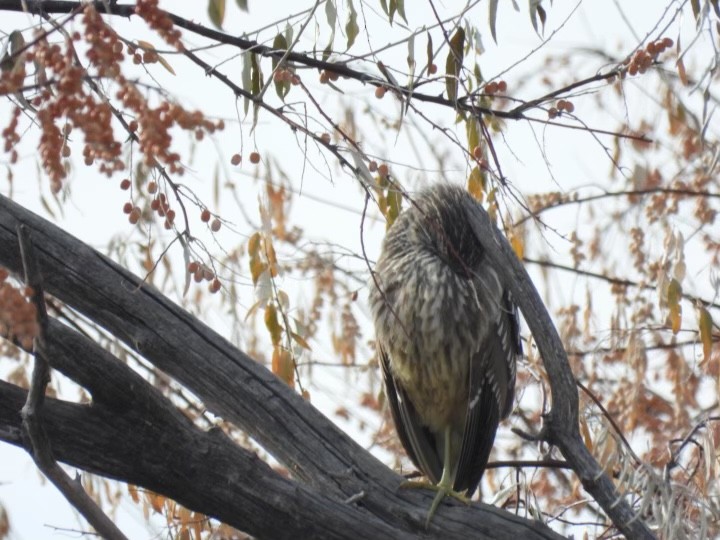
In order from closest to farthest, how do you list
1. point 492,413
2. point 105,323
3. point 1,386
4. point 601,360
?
point 1,386 → point 105,323 → point 492,413 → point 601,360

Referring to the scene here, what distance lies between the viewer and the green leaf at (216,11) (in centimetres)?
266

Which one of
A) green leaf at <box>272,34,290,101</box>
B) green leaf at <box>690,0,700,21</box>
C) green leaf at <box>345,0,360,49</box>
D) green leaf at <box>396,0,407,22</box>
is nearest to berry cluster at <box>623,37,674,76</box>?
green leaf at <box>690,0,700,21</box>

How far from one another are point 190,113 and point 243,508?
111 cm

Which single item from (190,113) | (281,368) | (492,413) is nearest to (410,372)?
(492,413)

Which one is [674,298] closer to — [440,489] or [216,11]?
[440,489]

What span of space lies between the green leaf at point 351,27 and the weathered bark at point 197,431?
0.75 meters

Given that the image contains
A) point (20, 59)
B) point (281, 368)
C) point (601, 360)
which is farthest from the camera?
point (601, 360)

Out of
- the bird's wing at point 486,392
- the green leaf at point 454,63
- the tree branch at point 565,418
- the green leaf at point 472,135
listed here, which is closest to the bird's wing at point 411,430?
the bird's wing at point 486,392

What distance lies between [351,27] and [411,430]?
1818 mm

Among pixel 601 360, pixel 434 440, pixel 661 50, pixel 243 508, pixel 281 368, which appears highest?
pixel 601 360

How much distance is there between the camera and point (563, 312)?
536cm

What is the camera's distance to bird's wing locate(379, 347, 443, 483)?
4.27 meters

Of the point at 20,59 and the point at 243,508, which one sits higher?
the point at 20,59

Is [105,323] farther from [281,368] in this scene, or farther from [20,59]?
[20,59]
